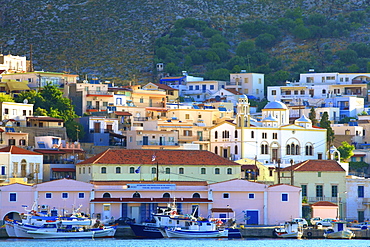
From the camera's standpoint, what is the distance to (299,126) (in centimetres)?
11019

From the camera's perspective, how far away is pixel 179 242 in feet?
264

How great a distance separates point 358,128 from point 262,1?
3027 inches

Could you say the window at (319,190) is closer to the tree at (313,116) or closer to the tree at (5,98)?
the tree at (313,116)

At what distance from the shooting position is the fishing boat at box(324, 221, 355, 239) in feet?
279

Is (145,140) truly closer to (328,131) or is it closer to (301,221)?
(328,131)

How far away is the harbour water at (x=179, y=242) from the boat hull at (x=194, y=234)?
0.56 metres

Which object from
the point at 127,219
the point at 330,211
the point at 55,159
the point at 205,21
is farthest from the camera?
the point at 205,21

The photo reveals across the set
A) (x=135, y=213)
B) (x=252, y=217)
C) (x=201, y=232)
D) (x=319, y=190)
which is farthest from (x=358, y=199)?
(x=135, y=213)

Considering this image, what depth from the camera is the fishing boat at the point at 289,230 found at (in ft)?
277

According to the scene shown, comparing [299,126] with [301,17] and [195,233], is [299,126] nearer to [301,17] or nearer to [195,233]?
[195,233]

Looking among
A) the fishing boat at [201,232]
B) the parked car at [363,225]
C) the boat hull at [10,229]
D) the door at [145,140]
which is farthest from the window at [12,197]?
the parked car at [363,225]

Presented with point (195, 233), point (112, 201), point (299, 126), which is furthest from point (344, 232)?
point (299, 126)

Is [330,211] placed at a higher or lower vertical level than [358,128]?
lower

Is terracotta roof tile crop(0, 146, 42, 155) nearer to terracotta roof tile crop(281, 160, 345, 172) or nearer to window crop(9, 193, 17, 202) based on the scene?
window crop(9, 193, 17, 202)
